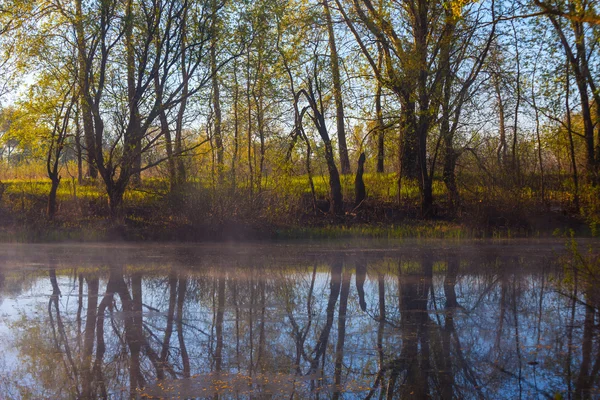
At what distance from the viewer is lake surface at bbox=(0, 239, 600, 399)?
18.1 ft

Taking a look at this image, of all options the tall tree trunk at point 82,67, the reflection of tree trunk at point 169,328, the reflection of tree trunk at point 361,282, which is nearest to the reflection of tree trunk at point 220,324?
the reflection of tree trunk at point 169,328

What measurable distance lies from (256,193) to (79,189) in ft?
22.9

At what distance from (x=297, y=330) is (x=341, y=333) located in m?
0.52

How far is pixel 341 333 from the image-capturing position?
7.10m

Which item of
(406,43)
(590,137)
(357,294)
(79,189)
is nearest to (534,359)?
(357,294)

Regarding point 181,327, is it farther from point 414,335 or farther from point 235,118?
point 235,118

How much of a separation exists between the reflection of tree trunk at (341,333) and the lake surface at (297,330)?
0.08 feet

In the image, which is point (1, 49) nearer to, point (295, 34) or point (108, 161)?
point (108, 161)

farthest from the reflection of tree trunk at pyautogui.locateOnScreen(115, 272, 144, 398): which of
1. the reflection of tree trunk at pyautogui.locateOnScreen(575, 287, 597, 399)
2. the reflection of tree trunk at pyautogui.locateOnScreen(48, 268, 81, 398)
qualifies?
the reflection of tree trunk at pyautogui.locateOnScreen(575, 287, 597, 399)

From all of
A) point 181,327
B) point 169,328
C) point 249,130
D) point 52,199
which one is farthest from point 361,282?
point 52,199

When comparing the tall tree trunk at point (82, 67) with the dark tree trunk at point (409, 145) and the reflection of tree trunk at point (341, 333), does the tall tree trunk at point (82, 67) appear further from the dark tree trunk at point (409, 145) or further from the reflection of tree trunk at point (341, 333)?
the reflection of tree trunk at point (341, 333)

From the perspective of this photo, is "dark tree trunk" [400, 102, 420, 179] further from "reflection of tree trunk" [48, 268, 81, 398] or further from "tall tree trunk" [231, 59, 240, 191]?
"reflection of tree trunk" [48, 268, 81, 398]

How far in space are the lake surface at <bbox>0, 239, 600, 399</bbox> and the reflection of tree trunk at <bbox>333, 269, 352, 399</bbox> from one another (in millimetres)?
24

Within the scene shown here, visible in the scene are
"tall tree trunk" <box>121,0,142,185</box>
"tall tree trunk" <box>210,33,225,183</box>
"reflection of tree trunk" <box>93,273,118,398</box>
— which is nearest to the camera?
"reflection of tree trunk" <box>93,273,118,398</box>
